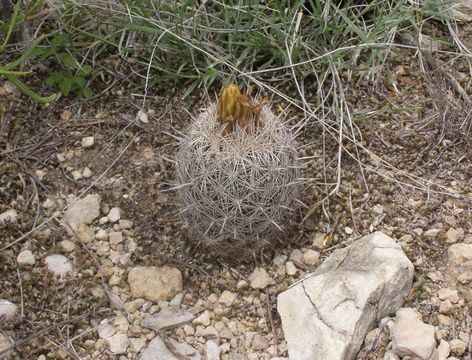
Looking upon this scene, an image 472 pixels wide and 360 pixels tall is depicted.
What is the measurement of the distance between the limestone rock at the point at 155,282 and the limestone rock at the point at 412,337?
0.74 meters

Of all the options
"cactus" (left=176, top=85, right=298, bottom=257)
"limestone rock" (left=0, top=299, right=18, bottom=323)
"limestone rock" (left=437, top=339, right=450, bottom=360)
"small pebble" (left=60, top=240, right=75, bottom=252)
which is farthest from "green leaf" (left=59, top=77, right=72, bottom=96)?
"limestone rock" (left=437, top=339, right=450, bottom=360)

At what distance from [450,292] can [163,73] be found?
1429 mm

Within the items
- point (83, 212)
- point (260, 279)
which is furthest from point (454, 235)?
point (83, 212)

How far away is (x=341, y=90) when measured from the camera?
9.37ft

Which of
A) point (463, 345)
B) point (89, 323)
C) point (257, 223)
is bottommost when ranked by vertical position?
point (89, 323)

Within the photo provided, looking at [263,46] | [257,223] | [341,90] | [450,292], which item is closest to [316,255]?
[257,223]

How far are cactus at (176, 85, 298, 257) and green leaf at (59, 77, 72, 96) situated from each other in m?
0.77

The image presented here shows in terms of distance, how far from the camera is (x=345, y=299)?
227 centimetres

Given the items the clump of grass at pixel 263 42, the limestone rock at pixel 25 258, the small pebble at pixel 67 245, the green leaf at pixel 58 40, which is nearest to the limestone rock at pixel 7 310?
the limestone rock at pixel 25 258

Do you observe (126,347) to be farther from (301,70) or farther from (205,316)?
(301,70)

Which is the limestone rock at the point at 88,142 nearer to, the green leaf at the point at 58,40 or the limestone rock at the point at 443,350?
the green leaf at the point at 58,40

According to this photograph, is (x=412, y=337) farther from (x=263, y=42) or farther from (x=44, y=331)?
(x=263, y=42)

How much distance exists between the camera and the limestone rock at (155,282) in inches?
99.0

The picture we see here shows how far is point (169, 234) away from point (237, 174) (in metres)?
0.53
